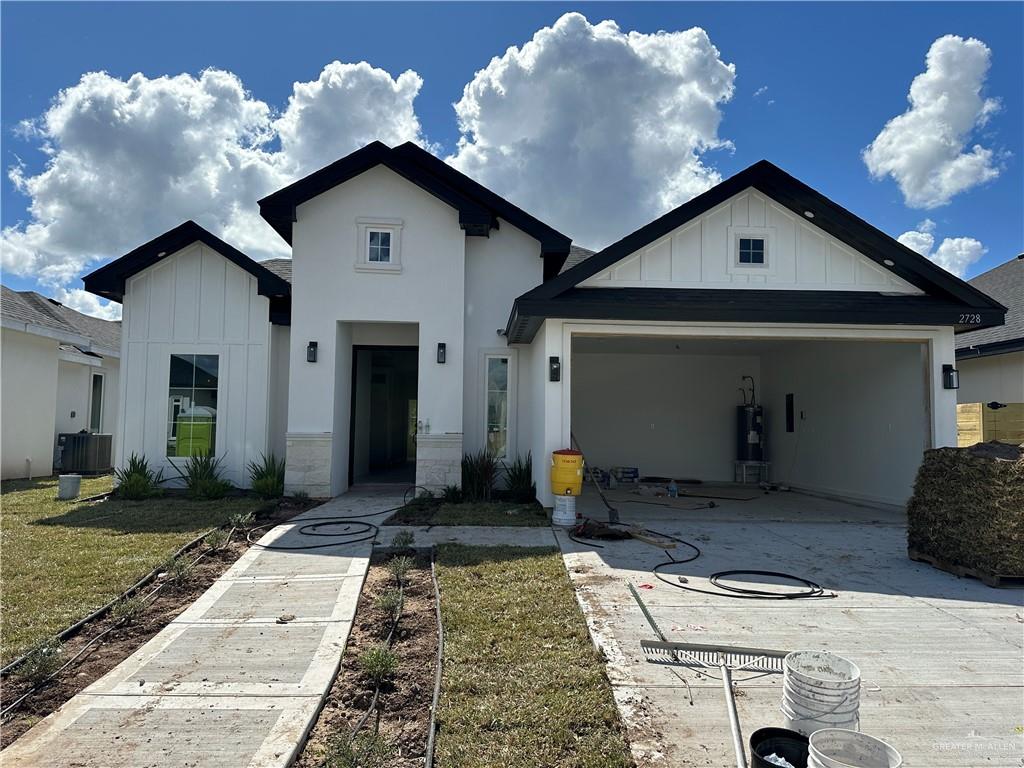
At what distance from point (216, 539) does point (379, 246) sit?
20.0 feet

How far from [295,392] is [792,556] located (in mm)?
8326

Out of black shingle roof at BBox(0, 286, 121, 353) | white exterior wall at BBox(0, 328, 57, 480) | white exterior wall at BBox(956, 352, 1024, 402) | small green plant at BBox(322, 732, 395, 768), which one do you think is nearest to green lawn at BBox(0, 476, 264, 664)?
small green plant at BBox(322, 732, 395, 768)

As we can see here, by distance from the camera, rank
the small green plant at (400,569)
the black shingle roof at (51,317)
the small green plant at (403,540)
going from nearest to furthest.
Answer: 1. the small green plant at (400,569)
2. the small green plant at (403,540)
3. the black shingle roof at (51,317)

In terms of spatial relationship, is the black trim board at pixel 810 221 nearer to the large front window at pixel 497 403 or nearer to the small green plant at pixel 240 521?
the large front window at pixel 497 403

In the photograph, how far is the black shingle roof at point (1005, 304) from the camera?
11461 mm

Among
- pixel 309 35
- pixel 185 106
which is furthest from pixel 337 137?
pixel 185 106

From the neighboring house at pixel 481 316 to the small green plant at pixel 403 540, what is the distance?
8.28ft

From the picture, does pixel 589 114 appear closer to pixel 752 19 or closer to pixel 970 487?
pixel 752 19

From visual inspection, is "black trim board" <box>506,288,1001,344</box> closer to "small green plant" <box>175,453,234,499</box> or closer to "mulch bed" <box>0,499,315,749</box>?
"mulch bed" <box>0,499,315,749</box>

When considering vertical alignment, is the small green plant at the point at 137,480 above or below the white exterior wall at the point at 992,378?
below

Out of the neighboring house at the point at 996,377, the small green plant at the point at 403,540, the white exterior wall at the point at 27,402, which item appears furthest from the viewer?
the white exterior wall at the point at 27,402

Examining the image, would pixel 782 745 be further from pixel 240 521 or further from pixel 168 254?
pixel 168 254

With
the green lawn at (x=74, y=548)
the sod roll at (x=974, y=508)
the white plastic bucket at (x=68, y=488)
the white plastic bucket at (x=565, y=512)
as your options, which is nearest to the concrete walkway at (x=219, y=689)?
the green lawn at (x=74, y=548)

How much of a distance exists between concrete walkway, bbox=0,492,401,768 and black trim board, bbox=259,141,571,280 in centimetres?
726
